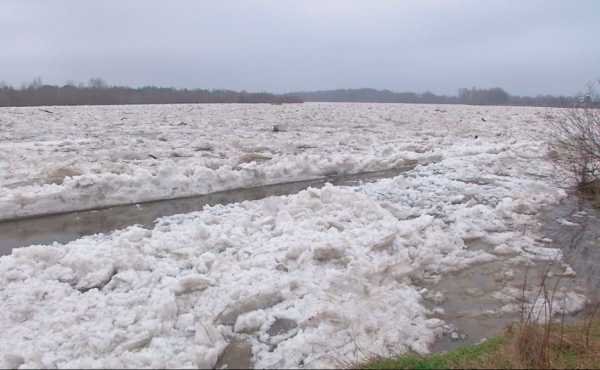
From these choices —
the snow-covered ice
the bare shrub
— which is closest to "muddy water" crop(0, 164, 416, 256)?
the snow-covered ice

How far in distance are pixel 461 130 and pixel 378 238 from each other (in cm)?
1581

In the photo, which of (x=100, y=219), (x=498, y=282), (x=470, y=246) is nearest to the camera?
(x=498, y=282)

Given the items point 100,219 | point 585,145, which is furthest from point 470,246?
point 100,219

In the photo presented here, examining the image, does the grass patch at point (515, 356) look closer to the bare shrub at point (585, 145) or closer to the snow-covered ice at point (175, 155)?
the bare shrub at point (585, 145)

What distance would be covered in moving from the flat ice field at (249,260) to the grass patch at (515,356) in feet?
1.17

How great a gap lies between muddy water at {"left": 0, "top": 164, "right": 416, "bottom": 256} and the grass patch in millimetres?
4680

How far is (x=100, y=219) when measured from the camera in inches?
277

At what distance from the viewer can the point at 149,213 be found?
7355mm

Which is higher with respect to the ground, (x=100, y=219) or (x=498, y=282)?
(x=100, y=219)

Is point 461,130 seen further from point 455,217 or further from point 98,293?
point 98,293

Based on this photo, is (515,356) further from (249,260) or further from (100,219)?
(100,219)

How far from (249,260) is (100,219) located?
325 cm

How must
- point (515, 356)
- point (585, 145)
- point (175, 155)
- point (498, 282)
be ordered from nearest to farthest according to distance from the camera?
1. point (515, 356)
2. point (498, 282)
3. point (585, 145)
4. point (175, 155)

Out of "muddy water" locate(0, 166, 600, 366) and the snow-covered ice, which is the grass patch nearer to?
"muddy water" locate(0, 166, 600, 366)
